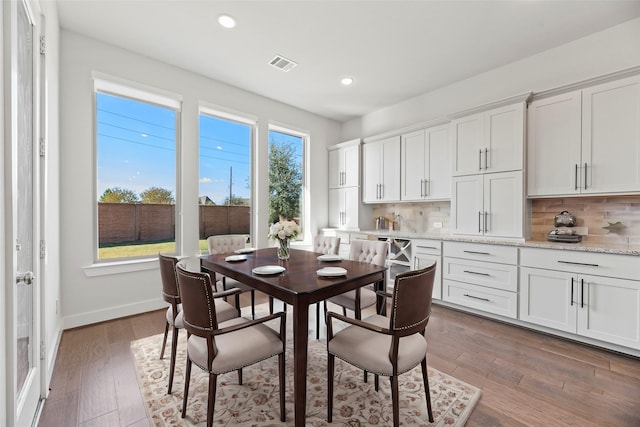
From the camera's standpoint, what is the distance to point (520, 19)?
8.55 ft

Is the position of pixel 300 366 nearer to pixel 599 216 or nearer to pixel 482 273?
pixel 482 273

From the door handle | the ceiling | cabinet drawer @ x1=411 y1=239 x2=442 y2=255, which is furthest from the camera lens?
cabinet drawer @ x1=411 y1=239 x2=442 y2=255

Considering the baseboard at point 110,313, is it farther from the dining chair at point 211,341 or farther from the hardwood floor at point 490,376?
the dining chair at point 211,341

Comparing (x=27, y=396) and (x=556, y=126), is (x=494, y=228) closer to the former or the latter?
(x=556, y=126)

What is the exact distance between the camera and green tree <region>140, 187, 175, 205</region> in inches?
134

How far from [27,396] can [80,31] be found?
3.28 m

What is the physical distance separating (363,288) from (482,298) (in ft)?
4.89

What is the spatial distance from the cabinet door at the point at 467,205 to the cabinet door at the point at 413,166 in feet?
1.78

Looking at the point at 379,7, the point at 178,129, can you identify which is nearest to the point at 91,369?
the point at 178,129

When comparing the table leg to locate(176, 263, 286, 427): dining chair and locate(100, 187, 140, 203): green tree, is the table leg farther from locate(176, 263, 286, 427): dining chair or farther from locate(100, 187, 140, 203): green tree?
locate(100, 187, 140, 203): green tree

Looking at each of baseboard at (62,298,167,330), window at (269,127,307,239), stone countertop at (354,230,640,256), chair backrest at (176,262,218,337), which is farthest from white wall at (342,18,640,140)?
baseboard at (62,298,167,330)

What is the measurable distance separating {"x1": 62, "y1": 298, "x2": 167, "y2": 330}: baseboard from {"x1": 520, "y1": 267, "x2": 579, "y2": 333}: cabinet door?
417cm

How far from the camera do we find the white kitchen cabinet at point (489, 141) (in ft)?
10.1

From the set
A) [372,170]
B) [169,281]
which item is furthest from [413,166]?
[169,281]
